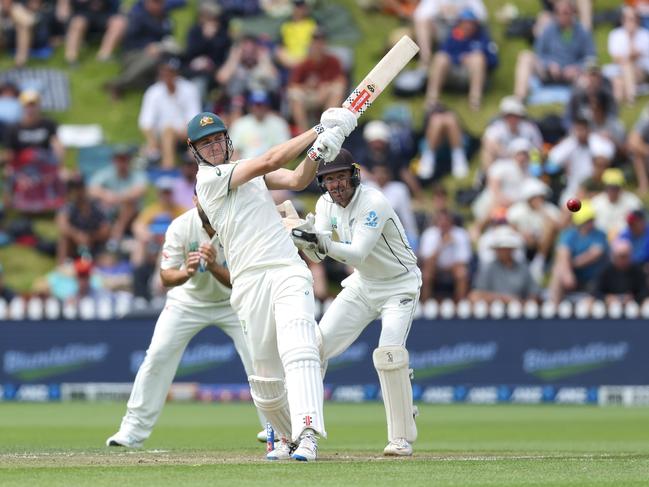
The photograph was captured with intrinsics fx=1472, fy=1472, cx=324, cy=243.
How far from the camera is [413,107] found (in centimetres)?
2109

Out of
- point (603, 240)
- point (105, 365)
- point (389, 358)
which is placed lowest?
point (389, 358)

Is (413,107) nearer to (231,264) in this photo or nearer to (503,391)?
(503,391)

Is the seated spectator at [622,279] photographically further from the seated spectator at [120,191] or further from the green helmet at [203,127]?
the green helmet at [203,127]

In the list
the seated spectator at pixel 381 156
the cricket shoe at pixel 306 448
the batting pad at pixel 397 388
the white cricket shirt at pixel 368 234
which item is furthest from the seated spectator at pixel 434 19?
the cricket shoe at pixel 306 448

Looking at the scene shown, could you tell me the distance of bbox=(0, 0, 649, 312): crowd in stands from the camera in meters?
17.5

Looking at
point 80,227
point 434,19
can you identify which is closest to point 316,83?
point 434,19

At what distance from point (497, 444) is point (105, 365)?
718 cm

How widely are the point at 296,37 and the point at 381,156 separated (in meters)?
3.36

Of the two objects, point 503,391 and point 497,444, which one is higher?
point 503,391

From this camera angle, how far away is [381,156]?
1836 cm

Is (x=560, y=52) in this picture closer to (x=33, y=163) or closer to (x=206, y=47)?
(x=206, y=47)

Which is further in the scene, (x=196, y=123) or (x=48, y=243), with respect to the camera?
(x=48, y=243)

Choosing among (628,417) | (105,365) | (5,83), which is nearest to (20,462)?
(628,417)

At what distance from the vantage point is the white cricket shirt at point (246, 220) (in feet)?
29.6
